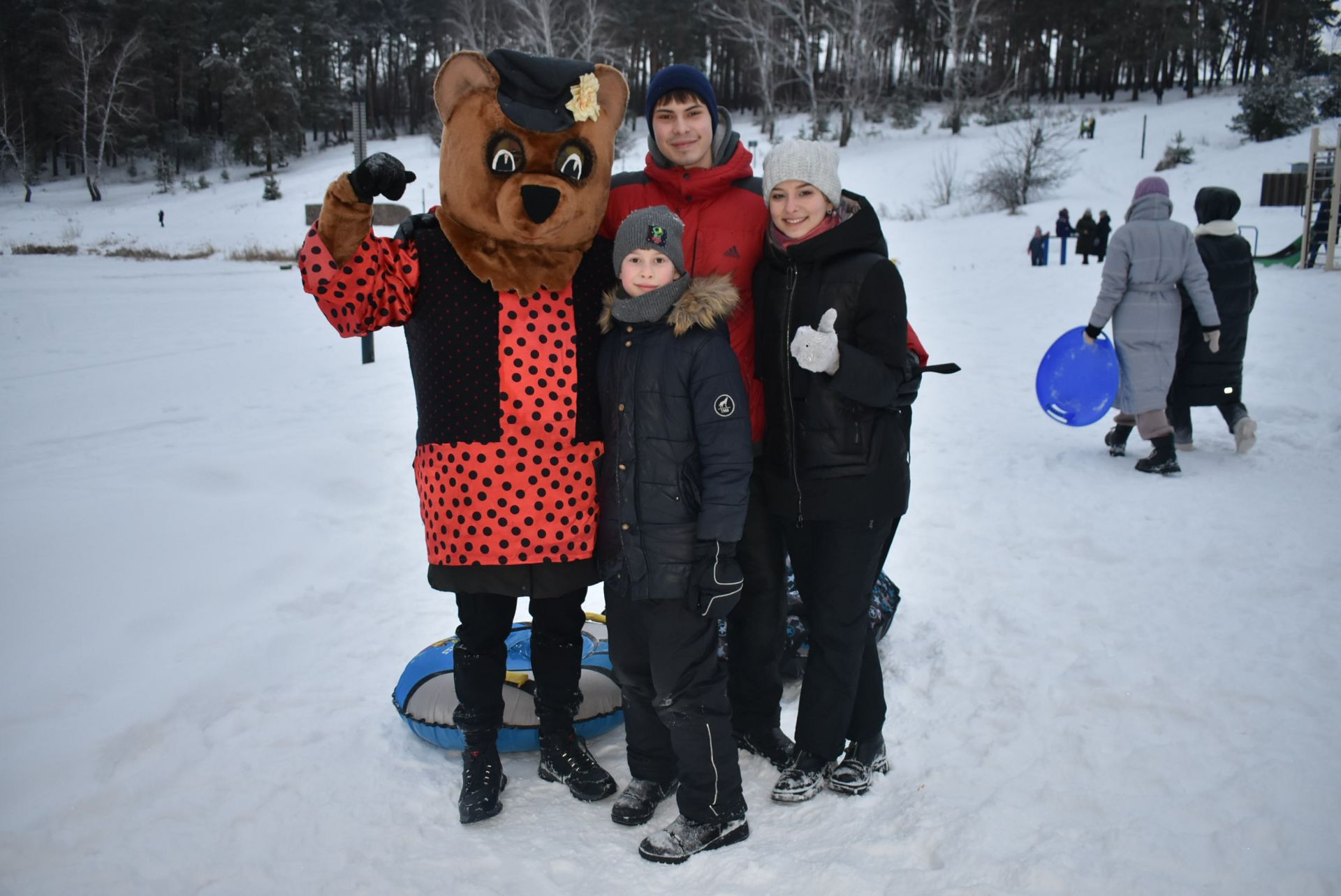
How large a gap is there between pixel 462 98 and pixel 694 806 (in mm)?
2012

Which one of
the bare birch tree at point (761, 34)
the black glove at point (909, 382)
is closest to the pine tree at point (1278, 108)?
the bare birch tree at point (761, 34)

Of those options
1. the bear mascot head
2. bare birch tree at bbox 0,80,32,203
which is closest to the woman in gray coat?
the bear mascot head

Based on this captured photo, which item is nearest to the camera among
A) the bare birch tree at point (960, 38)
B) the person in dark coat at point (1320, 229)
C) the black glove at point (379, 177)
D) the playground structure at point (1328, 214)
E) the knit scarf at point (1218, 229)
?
the black glove at point (379, 177)

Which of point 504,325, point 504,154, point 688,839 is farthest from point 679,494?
point 504,154

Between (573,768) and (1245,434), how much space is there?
4.99 m

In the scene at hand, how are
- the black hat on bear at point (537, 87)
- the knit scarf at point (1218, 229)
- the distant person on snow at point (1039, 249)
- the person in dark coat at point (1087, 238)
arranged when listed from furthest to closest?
the person in dark coat at point (1087, 238), the distant person on snow at point (1039, 249), the knit scarf at point (1218, 229), the black hat on bear at point (537, 87)

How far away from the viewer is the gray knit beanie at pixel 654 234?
225 cm

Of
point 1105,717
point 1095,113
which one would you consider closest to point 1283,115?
point 1095,113

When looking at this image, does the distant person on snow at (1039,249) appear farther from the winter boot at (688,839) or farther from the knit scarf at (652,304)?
the winter boot at (688,839)

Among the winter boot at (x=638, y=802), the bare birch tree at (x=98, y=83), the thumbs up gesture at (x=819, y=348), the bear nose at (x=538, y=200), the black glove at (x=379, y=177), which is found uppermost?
the bare birch tree at (x=98, y=83)

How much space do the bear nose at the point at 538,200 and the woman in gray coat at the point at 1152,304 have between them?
397 cm

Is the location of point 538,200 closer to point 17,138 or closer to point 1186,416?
point 1186,416

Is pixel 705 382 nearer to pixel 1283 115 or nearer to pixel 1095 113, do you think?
pixel 1283 115

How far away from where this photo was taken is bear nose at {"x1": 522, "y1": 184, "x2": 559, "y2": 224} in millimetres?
2254
